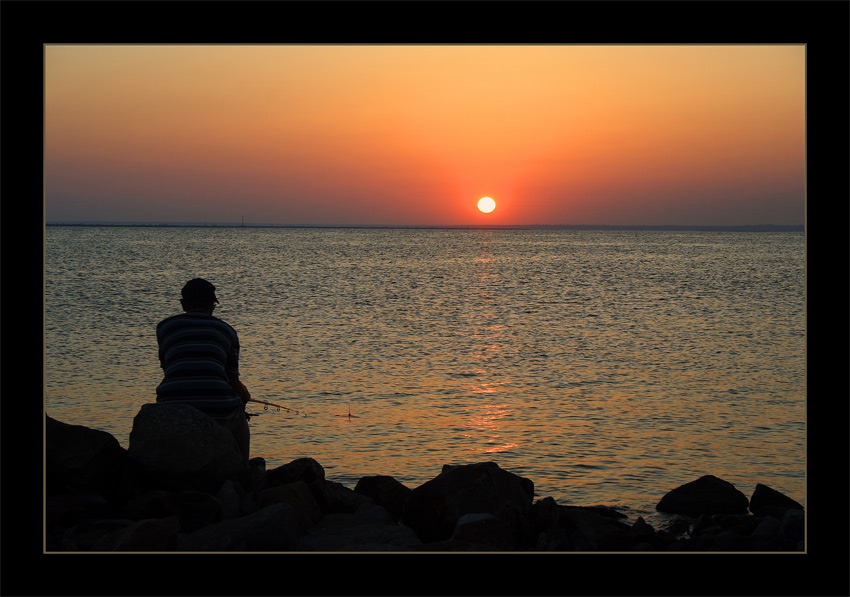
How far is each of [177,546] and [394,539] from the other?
1.53 meters

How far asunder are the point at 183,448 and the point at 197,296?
3.81 feet

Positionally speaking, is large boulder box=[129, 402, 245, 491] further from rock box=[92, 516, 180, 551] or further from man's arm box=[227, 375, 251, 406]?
rock box=[92, 516, 180, 551]

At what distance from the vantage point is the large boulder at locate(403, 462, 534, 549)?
7.11m

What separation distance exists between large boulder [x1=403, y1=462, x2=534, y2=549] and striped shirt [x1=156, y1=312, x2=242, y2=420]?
5.77ft

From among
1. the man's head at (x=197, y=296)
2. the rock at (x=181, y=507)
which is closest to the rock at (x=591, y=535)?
the rock at (x=181, y=507)

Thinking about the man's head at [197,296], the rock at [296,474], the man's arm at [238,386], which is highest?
the man's head at [197,296]

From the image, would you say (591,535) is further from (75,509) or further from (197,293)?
(75,509)

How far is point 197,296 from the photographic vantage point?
6.93 m

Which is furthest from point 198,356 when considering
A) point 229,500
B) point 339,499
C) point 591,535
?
point 591,535

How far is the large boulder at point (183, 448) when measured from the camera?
21.9 feet

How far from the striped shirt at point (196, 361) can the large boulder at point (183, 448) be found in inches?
7.0

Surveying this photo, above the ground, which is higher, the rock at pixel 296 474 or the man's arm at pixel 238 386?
the man's arm at pixel 238 386

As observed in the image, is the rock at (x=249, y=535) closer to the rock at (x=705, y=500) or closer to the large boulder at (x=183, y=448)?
the large boulder at (x=183, y=448)
